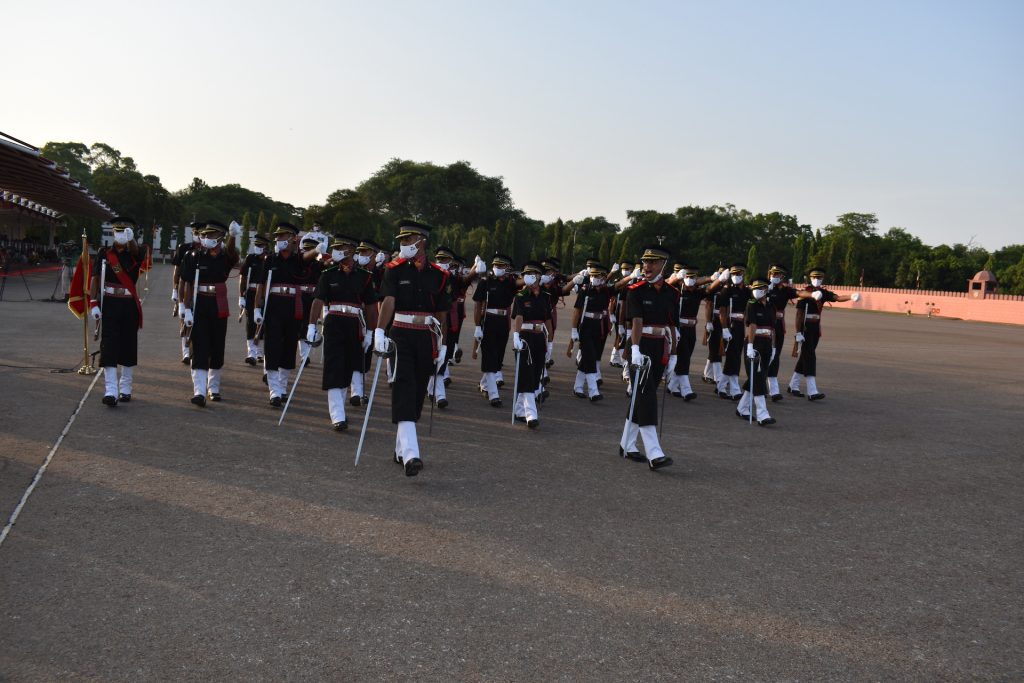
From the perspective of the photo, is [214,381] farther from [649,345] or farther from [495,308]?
[649,345]

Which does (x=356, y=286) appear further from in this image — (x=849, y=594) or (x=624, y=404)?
(x=849, y=594)

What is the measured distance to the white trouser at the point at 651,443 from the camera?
783 cm

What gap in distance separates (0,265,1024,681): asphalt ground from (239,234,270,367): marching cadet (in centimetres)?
236

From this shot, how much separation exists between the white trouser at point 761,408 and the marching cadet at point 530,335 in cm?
298

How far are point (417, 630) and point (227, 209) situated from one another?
441ft

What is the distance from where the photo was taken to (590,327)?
1277 centimetres

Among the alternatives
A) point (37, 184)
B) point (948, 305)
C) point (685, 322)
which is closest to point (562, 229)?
point (948, 305)

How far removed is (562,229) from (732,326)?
77314mm

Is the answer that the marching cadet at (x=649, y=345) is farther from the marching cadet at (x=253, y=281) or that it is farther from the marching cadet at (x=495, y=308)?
the marching cadet at (x=253, y=281)

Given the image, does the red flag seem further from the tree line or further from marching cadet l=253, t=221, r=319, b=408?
the tree line

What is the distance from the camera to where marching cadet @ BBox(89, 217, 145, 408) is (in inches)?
380

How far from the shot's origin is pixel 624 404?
40.1 ft

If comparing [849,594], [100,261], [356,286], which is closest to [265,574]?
[849,594]

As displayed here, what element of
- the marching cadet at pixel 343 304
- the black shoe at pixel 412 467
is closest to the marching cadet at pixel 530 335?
the marching cadet at pixel 343 304
